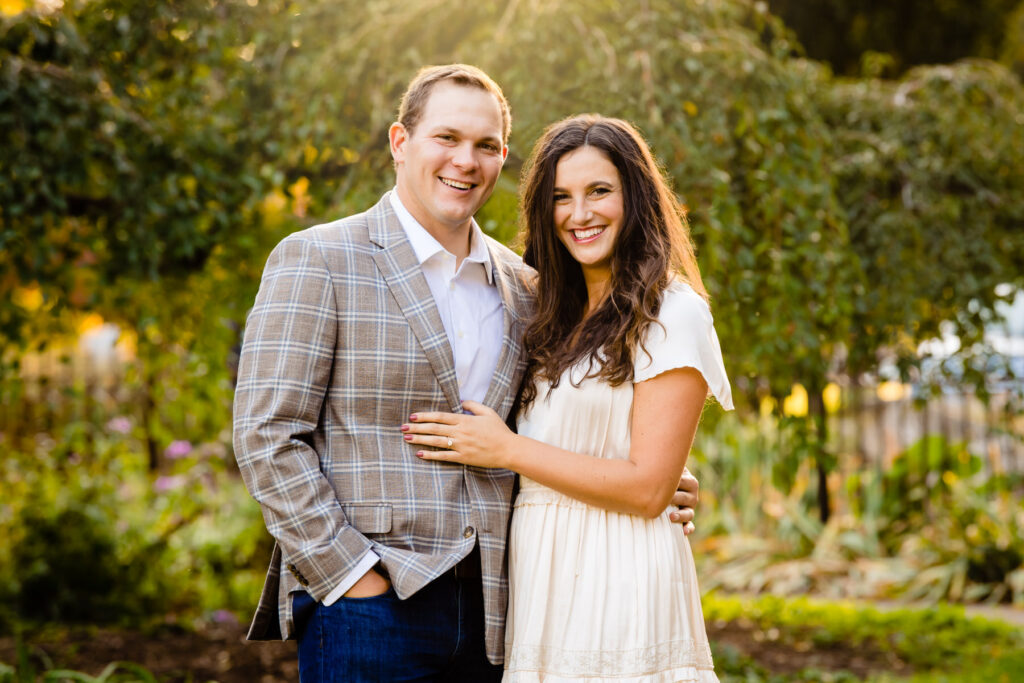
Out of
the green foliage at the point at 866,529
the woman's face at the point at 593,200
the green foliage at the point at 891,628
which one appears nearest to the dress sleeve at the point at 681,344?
the woman's face at the point at 593,200

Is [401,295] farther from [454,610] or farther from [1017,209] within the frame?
[1017,209]

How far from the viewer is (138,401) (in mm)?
6711

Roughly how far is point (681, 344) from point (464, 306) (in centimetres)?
56

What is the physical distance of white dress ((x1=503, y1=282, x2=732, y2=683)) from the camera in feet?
7.48

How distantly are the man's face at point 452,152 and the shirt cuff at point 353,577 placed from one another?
857mm

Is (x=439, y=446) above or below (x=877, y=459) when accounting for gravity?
above

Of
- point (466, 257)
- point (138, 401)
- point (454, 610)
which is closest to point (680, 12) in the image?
point (466, 257)

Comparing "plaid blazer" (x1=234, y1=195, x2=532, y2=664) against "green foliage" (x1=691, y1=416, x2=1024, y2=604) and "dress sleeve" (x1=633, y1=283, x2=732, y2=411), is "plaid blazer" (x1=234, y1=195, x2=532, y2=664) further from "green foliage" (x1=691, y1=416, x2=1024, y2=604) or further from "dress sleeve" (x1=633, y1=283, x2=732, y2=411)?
"green foliage" (x1=691, y1=416, x2=1024, y2=604)

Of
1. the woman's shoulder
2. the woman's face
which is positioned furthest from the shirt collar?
the woman's shoulder

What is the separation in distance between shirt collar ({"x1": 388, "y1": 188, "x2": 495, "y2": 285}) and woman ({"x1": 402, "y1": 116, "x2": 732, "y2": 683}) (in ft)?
0.73

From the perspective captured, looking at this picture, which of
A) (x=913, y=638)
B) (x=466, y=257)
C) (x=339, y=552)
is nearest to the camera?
(x=339, y=552)


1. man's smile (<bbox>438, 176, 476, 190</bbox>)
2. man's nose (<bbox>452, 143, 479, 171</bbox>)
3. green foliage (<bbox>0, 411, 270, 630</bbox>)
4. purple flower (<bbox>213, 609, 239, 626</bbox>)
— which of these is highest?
man's nose (<bbox>452, 143, 479, 171</bbox>)

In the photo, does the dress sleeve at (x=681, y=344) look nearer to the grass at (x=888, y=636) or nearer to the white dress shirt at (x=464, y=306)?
the white dress shirt at (x=464, y=306)

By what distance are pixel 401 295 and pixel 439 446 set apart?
0.37 metres
